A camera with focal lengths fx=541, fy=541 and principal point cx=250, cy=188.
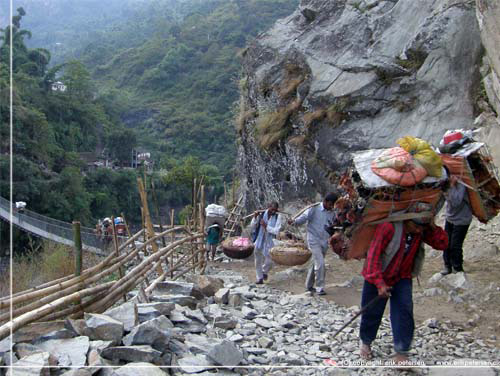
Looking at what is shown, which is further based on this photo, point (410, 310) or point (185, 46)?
point (185, 46)

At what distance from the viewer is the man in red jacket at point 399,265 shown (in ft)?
11.7

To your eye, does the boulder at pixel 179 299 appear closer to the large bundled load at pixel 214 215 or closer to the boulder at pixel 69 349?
the boulder at pixel 69 349

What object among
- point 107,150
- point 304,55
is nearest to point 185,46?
point 107,150

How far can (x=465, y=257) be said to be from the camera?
731 centimetres

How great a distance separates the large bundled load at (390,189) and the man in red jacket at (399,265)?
96mm

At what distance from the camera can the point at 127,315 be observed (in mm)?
3709

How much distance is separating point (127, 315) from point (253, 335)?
3.61 feet

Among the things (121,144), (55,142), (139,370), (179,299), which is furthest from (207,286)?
(121,144)

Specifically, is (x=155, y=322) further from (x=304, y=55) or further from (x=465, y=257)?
(x=304, y=55)

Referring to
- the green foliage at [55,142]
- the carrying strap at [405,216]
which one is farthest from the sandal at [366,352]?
the green foliage at [55,142]

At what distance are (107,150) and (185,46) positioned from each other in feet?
74.2

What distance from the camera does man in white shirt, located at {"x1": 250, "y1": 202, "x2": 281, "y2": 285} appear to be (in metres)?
7.49

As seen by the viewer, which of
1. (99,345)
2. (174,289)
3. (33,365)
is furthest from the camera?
(174,289)

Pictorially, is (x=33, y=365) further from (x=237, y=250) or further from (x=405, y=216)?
(x=237, y=250)
